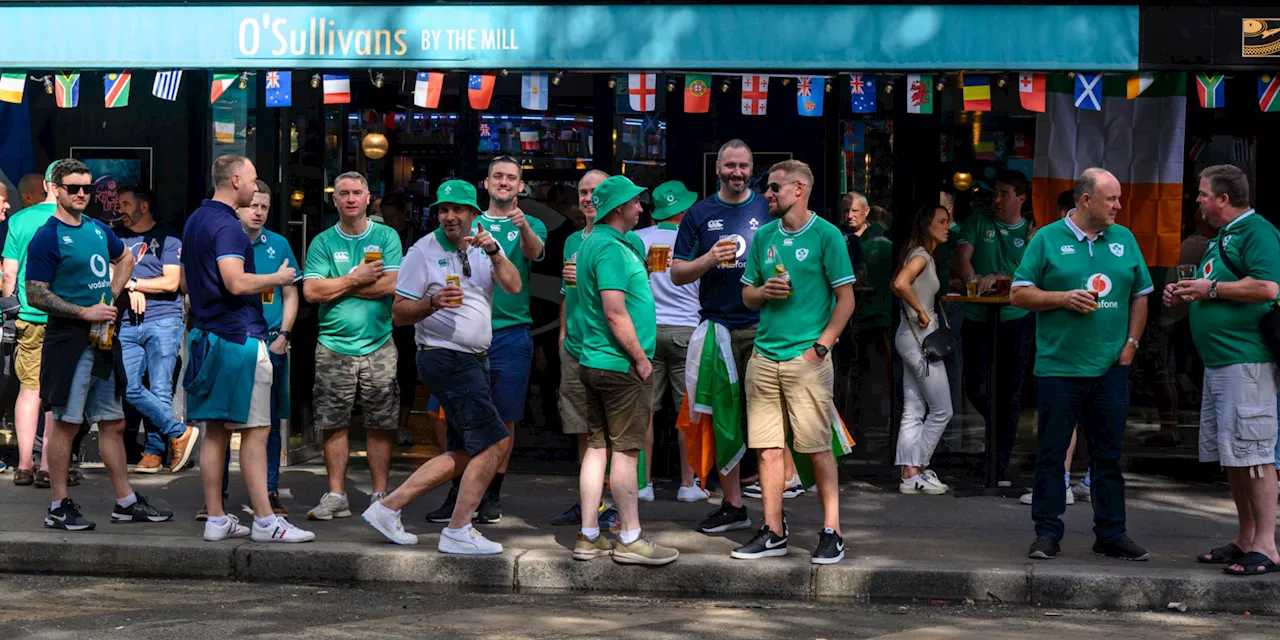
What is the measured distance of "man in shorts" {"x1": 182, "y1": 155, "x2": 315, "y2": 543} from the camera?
24.9 ft

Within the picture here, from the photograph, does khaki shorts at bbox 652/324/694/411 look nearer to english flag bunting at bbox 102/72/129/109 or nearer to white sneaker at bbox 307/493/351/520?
white sneaker at bbox 307/493/351/520

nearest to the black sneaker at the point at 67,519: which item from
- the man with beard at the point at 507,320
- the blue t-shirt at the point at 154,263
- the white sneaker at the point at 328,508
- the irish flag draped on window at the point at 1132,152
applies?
the white sneaker at the point at 328,508

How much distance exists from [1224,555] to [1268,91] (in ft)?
10.7

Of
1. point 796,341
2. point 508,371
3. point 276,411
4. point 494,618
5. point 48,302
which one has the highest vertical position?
point 48,302

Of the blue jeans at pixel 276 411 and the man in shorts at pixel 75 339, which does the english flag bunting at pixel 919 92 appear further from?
the man in shorts at pixel 75 339

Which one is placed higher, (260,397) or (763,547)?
(260,397)

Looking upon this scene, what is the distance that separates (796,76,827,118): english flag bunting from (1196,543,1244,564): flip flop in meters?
3.68

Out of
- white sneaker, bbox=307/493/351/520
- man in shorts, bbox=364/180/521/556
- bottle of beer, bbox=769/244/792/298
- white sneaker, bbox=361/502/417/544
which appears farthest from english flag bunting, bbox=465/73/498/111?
white sneaker, bbox=361/502/417/544

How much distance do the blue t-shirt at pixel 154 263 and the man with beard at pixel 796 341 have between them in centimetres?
447

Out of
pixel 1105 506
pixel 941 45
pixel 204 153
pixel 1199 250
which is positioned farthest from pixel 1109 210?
pixel 204 153

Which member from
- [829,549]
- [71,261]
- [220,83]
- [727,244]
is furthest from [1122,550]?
[220,83]

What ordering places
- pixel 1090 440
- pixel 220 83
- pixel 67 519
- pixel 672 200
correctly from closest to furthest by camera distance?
pixel 1090 440
pixel 67 519
pixel 672 200
pixel 220 83

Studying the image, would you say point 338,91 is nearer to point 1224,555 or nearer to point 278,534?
point 278,534

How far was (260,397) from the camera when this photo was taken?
7.75 meters
